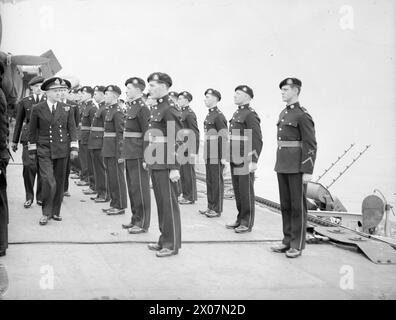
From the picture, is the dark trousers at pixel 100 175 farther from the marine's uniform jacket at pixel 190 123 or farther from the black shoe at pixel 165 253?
the black shoe at pixel 165 253

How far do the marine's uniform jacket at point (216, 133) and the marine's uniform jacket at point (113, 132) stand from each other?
1.26 m

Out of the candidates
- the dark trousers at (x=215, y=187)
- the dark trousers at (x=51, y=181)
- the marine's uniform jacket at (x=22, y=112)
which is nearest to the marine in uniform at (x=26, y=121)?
the marine's uniform jacket at (x=22, y=112)

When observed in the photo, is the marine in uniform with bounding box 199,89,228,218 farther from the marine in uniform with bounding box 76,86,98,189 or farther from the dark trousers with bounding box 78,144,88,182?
the dark trousers with bounding box 78,144,88,182

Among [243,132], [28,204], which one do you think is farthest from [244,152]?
[28,204]

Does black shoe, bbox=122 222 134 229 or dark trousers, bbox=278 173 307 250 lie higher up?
dark trousers, bbox=278 173 307 250

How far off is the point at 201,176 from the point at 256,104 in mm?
4068

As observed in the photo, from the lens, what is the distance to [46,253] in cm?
448

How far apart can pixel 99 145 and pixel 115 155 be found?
39.0 inches

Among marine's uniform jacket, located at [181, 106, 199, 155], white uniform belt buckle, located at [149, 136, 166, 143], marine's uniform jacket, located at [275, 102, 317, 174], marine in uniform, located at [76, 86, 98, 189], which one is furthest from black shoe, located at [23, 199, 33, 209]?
marine's uniform jacket, located at [275, 102, 317, 174]

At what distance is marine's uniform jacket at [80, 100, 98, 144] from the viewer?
332 inches

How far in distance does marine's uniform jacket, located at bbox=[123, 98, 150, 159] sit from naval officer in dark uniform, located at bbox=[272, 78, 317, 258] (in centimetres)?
164

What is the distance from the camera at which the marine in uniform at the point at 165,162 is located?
4.64 meters

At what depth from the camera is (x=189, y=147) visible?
24.9 ft
